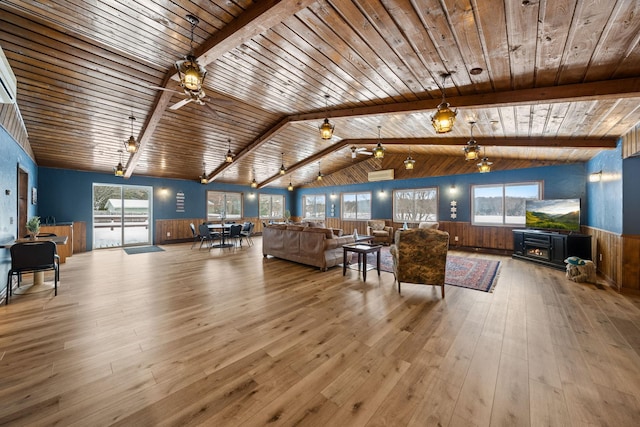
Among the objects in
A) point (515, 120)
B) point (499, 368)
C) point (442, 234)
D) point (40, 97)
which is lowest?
point (499, 368)

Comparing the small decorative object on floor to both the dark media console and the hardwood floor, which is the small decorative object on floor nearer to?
the hardwood floor

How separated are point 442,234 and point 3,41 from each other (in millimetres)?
6418

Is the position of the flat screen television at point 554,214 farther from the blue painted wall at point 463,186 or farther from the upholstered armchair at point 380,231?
the upholstered armchair at point 380,231

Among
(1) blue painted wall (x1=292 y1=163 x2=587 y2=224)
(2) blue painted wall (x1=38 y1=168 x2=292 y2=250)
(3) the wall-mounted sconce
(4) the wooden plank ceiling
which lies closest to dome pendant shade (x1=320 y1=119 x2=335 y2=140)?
(4) the wooden plank ceiling

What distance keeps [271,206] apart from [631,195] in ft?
40.0

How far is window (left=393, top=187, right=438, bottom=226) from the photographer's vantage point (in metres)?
9.02

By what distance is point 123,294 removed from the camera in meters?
3.89

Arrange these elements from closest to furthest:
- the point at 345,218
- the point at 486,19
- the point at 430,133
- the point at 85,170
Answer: the point at 486,19, the point at 430,133, the point at 85,170, the point at 345,218

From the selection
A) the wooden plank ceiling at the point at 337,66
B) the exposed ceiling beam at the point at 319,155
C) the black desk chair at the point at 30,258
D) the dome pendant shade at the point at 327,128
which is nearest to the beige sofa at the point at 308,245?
the dome pendant shade at the point at 327,128

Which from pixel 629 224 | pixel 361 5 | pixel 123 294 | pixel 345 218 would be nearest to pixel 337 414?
pixel 361 5

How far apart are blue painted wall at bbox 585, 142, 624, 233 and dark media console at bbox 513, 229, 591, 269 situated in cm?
49

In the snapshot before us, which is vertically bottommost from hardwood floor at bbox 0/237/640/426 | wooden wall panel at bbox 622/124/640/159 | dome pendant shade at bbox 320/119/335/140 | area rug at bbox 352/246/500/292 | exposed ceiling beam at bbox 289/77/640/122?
hardwood floor at bbox 0/237/640/426

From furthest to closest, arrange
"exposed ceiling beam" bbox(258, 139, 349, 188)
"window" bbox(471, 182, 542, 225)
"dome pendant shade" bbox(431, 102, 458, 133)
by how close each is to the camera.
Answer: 1. "exposed ceiling beam" bbox(258, 139, 349, 188)
2. "window" bbox(471, 182, 542, 225)
3. "dome pendant shade" bbox(431, 102, 458, 133)

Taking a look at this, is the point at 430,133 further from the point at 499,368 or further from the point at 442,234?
the point at 499,368
